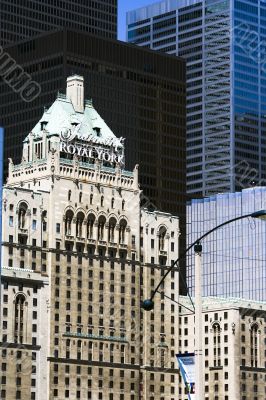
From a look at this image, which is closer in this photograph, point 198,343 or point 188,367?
point 198,343

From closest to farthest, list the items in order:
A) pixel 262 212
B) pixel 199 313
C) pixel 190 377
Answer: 1. pixel 262 212
2. pixel 199 313
3. pixel 190 377

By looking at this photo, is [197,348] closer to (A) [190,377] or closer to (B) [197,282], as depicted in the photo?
(B) [197,282]

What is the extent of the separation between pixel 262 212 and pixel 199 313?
9439mm

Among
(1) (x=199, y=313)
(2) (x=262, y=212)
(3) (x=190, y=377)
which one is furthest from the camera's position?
(3) (x=190, y=377)

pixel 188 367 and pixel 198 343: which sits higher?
pixel 198 343

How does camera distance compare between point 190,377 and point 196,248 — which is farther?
point 190,377

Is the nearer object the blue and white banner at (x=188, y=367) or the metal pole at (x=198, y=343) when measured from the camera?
the metal pole at (x=198, y=343)

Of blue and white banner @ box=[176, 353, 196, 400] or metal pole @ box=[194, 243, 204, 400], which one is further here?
blue and white banner @ box=[176, 353, 196, 400]

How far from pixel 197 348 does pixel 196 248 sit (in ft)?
21.1

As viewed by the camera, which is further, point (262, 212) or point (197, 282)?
point (197, 282)

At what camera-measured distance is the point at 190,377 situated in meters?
108

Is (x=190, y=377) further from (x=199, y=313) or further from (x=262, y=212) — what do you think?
(x=262, y=212)

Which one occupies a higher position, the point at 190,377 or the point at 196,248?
the point at 196,248

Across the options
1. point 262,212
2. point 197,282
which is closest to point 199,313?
point 197,282
